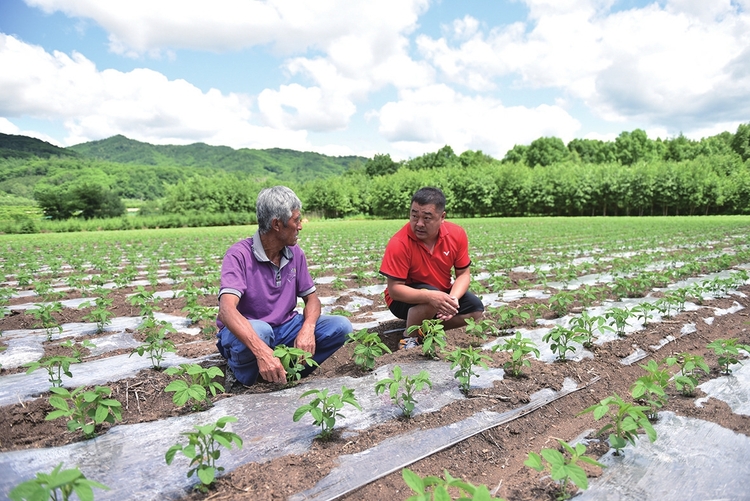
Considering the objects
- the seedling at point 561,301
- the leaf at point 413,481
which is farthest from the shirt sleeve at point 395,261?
the leaf at point 413,481

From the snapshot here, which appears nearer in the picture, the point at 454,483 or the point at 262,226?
the point at 454,483

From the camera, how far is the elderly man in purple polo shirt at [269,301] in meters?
2.85

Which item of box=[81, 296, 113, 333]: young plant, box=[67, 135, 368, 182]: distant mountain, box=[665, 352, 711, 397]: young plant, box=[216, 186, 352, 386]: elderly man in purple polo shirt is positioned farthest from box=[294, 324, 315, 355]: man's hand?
box=[67, 135, 368, 182]: distant mountain

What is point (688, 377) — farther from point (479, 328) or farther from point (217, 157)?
point (217, 157)

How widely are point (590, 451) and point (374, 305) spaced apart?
150 inches

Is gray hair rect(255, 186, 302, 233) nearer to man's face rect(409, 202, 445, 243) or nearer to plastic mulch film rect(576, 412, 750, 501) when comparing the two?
man's face rect(409, 202, 445, 243)

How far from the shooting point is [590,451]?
7.32ft

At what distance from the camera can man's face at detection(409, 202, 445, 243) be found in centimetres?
370

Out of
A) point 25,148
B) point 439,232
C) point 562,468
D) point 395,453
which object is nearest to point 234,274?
point 395,453

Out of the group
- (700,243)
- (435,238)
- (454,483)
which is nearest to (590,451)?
(454,483)

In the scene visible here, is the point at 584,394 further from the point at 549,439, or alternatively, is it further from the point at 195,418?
the point at 195,418

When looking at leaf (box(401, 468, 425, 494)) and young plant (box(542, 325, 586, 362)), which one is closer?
leaf (box(401, 468, 425, 494))

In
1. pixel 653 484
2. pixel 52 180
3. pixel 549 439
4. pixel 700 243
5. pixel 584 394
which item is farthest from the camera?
pixel 52 180

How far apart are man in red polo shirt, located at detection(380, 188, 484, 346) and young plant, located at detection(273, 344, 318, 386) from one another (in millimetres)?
1137
